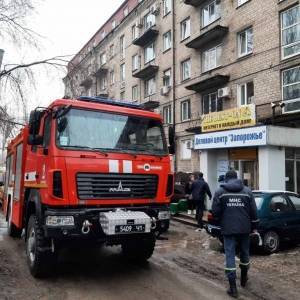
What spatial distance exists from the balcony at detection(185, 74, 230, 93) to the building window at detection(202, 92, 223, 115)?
1.59 feet

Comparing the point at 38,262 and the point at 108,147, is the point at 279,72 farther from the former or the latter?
the point at 38,262

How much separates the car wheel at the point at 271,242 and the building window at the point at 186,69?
18634 millimetres

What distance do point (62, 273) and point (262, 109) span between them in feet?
47.5

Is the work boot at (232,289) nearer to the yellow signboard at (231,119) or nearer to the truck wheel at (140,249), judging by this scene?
the truck wheel at (140,249)

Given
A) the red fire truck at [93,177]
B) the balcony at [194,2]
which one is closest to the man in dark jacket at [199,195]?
the red fire truck at [93,177]

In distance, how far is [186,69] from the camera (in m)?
28.4

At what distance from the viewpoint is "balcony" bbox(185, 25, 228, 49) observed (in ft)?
76.1

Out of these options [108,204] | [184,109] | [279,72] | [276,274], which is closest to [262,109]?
[279,72]

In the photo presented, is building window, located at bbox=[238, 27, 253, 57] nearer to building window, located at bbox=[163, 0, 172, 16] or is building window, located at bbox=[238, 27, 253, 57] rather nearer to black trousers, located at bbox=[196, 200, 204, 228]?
building window, located at bbox=[163, 0, 172, 16]

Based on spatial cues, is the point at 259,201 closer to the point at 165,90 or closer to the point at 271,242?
the point at 271,242

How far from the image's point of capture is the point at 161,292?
22.0 ft

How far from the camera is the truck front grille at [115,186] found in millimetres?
7043

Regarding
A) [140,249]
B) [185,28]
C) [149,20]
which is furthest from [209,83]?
[140,249]

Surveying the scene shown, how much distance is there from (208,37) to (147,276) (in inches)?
742
